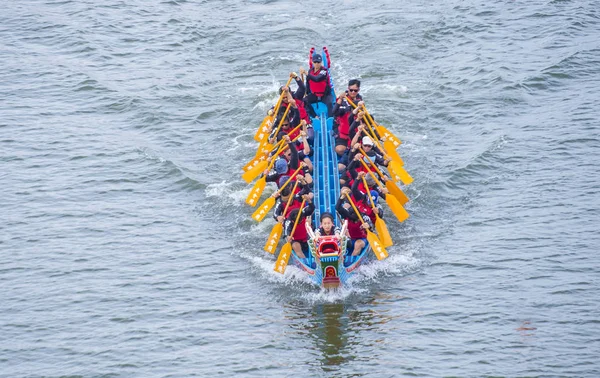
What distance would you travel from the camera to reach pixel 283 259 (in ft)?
67.2

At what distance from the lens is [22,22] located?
38500mm

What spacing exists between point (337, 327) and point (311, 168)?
4870 millimetres

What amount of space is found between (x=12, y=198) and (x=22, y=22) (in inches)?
600

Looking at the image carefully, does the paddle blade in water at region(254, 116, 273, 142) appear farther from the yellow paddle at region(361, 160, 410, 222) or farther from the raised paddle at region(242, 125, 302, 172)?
the yellow paddle at region(361, 160, 410, 222)

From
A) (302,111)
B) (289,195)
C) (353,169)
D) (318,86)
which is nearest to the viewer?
(289,195)

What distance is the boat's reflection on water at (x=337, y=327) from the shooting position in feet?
60.0

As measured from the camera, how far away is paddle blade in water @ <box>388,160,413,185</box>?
74.6 ft

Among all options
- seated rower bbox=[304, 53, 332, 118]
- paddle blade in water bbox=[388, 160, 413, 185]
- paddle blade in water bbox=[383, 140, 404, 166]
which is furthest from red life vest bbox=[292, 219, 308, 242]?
seated rower bbox=[304, 53, 332, 118]

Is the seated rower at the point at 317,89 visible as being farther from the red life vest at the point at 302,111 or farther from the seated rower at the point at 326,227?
the seated rower at the point at 326,227

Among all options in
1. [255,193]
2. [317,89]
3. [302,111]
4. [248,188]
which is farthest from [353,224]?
[317,89]

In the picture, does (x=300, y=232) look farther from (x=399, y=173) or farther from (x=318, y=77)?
(x=318, y=77)

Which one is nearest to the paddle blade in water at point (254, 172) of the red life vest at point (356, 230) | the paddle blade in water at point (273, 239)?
the paddle blade in water at point (273, 239)

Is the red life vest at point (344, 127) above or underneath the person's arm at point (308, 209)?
above

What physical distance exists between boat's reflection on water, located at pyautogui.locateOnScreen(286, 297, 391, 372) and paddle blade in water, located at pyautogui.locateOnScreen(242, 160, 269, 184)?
458 centimetres
